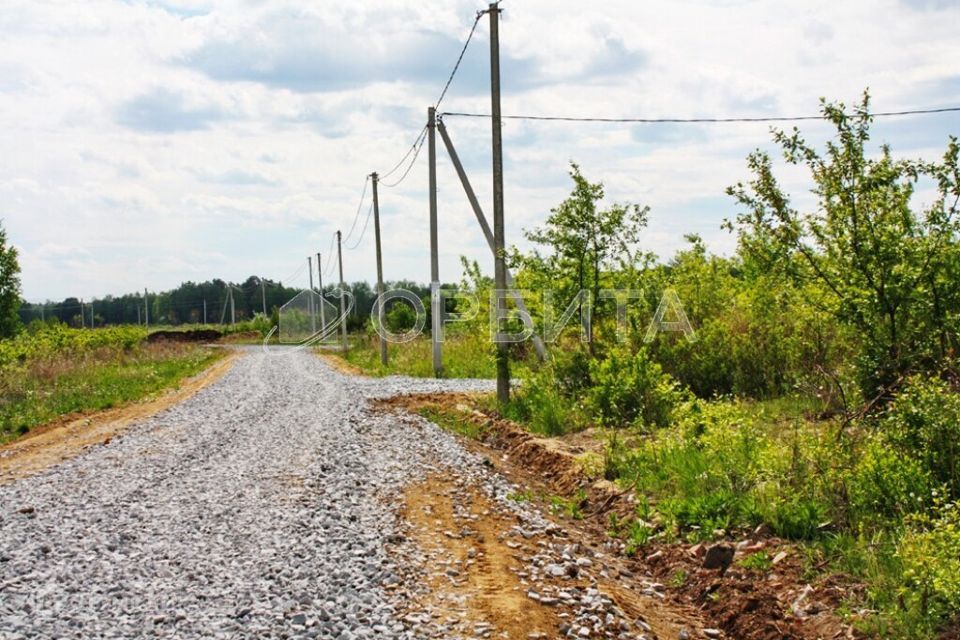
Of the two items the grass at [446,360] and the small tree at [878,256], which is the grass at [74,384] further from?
the small tree at [878,256]

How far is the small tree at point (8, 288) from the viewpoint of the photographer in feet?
88.4

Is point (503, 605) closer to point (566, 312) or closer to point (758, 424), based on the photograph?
point (758, 424)

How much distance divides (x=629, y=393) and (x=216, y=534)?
20.1 ft

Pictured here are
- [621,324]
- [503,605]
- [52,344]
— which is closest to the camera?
[503,605]

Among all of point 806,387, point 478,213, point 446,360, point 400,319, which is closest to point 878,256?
point 806,387

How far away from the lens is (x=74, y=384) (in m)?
22.7

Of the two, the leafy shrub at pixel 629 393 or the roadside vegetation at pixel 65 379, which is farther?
the roadside vegetation at pixel 65 379

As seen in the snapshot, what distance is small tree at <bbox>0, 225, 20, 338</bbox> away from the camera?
26953 mm

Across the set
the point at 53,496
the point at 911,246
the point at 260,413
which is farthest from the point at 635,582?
the point at 260,413

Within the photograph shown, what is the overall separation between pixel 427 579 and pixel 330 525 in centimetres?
156

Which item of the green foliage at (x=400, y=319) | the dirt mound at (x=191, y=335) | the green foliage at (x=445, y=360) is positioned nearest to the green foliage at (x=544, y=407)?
the green foliage at (x=445, y=360)

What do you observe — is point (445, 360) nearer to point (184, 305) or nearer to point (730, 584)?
point (730, 584)

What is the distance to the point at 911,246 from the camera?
7.98m

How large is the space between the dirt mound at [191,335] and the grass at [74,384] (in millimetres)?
33854
